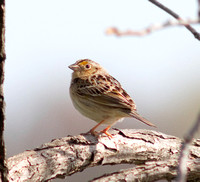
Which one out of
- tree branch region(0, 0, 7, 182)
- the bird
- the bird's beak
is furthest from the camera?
the bird's beak

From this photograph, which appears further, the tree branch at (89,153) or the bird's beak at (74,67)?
the bird's beak at (74,67)

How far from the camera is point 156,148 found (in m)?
5.10

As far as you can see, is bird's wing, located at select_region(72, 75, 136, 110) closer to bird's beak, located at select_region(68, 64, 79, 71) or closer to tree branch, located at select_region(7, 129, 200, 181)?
bird's beak, located at select_region(68, 64, 79, 71)

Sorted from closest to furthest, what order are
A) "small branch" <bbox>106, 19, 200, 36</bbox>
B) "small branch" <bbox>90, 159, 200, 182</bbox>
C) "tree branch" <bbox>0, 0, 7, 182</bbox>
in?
"small branch" <bbox>106, 19, 200, 36</bbox> → "tree branch" <bbox>0, 0, 7, 182</bbox> → "small branch" <bbox>90, 159, 200, 182</bbox>

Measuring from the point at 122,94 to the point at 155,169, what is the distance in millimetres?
2878

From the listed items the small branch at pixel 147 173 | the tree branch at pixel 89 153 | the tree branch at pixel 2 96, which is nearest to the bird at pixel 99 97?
the tree branch at pixel 89 153

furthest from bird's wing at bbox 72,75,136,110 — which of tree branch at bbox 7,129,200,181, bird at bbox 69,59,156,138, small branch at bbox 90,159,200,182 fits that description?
small branch at bbox 90,159,200,182

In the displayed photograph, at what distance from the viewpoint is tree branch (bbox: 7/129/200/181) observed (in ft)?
13.4

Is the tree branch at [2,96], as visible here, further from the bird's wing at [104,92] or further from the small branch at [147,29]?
the bird's wing at [104,92]

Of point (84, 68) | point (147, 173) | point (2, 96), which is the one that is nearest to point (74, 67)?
point (84, 68)

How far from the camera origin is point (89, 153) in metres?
4.63

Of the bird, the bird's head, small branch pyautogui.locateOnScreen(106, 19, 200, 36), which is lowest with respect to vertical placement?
the bird

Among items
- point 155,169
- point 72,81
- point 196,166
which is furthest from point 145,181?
point 72,81

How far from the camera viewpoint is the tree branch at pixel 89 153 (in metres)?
4.08
